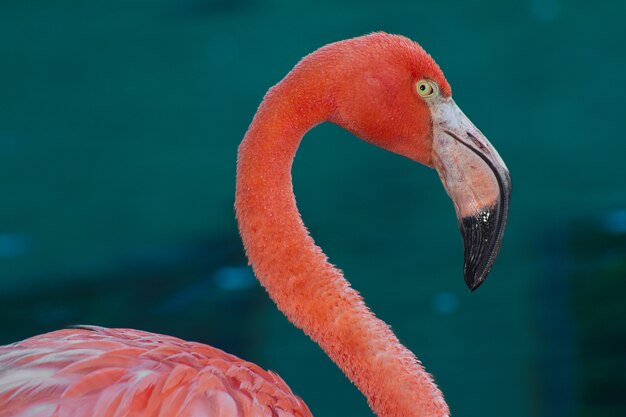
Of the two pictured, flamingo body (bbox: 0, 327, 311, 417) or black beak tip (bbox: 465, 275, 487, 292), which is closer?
flamingo body (bbox: 0, 327, 311, 417)

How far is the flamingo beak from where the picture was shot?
6.08 feet

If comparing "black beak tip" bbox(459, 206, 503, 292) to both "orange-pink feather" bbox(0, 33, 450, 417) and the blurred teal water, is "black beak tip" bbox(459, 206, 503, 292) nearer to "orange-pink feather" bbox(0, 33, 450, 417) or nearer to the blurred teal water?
"orange-pink feather" bbox(0, 33, 450, 417)

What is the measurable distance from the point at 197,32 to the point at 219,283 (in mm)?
1053

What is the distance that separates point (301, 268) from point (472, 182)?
40 centimetres

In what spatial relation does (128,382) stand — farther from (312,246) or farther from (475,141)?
(475,141)

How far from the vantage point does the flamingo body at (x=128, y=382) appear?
1.61 metres

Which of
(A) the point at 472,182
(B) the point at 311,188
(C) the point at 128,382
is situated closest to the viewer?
(C) the point at 128,382

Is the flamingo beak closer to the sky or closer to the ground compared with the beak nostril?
closer to the ground

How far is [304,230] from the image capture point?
1.90 metres

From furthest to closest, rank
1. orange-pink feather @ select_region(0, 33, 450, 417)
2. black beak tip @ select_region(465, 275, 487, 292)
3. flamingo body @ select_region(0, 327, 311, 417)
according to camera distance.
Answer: black beak tip @ select_region(465, 275, 487, 292)
orange-pink feather @ select_region(0, 33, 450, 417)
flamingo body @ select_region(0, 327, 311, 417)

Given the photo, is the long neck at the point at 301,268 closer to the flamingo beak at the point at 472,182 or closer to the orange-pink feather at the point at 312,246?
the orange-pink feather at the point at 312,246

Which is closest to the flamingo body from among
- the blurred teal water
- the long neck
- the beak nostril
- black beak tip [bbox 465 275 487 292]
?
the long neck

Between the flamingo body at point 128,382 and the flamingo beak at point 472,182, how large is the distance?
1.62ft

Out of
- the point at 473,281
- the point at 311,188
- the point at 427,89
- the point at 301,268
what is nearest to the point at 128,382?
the point at 301,268
